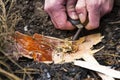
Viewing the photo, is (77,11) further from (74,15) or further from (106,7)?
(106,7)

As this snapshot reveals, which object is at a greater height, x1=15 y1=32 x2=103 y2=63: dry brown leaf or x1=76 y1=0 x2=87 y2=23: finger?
x1=76 y1=0 x2=87 y2=23: finger

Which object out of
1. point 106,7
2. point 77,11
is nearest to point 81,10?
point 77,11

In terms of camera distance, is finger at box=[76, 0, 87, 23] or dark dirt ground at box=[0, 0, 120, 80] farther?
finger at box=[76, 0, 87, 23]

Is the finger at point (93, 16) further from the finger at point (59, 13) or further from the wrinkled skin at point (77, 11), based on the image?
the finger at point (59, 13)

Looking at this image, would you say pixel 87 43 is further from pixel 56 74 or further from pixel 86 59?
pixel 56 74

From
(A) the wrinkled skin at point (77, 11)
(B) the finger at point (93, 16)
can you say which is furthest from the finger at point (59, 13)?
(B) the finger at point (93, 16)

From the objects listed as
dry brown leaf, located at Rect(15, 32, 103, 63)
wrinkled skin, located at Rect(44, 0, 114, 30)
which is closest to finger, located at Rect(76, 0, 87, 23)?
wrinkled skin, located at Rect(44, 0, 114, 30)

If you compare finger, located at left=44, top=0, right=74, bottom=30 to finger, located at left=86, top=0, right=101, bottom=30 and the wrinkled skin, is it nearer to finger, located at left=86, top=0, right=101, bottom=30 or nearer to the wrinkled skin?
the wrinkled skin
